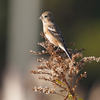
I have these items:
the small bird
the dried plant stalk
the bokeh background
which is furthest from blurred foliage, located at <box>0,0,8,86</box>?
the dried plant stalk

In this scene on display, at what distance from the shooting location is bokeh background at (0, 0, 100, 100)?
301 inches

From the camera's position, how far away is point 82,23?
11.8 metres

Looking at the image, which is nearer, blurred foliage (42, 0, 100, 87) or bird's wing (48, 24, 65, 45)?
bird's wing (48, 24, 65, 45)

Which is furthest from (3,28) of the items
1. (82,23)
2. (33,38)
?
(82,23)

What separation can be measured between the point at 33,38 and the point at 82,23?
158 inches

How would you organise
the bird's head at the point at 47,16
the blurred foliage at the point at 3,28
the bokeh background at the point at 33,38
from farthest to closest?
1. the blurred foliage at the point at 3,28
2. the bokeh background at the point at 33,38
3. the bird's head at the point at 47,16

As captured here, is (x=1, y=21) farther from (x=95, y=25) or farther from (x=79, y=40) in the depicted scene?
(x=95, y=25)

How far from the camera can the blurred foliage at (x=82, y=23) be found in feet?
33.6

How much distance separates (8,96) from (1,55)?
3514 mm

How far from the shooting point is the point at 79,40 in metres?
10.6

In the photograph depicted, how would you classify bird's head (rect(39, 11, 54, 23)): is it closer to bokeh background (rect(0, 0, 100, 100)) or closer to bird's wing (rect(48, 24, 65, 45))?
bird's wing (rect(48, 24, 65, 45))

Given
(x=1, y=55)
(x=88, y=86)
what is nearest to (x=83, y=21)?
(x=88, y=86)

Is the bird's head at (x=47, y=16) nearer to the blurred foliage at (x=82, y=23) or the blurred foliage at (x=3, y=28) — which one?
the blurred foliage at (x=82, y=23)

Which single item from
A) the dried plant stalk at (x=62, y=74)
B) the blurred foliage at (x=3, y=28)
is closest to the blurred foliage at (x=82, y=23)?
the blurred foliage at (x=3, y=28)
